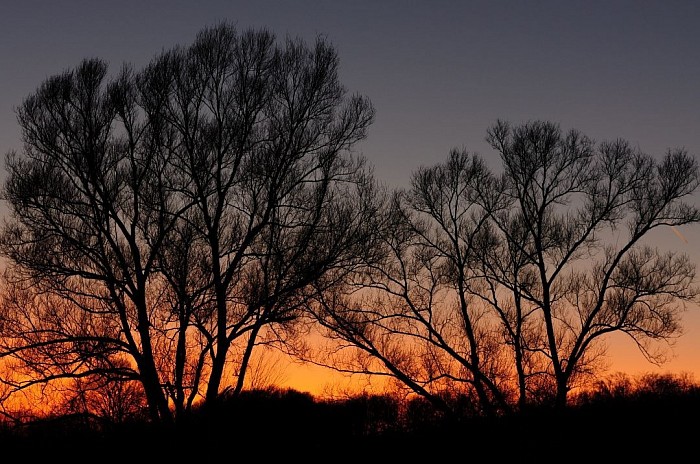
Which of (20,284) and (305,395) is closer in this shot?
(20,284)

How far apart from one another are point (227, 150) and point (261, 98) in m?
1.51

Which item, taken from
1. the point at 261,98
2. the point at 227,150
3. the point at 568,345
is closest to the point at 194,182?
the point at 227,150

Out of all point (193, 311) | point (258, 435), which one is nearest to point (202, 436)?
point (193, 311)

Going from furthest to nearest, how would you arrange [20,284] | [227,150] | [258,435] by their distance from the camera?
[258,435], [227,150], [20,284]

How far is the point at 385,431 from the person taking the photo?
2347cm

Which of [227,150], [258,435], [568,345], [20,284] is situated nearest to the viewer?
[20,284]

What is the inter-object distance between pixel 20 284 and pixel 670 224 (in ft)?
64.0

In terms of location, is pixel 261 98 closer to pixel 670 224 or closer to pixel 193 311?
pixel 193 311

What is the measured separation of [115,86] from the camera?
19.0 metres

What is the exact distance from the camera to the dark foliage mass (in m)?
19.0

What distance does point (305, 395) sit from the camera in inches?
1067

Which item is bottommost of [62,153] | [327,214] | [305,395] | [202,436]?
[202,436]

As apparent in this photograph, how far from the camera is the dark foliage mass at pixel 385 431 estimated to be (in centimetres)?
1900

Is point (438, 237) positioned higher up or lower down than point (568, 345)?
higher up
